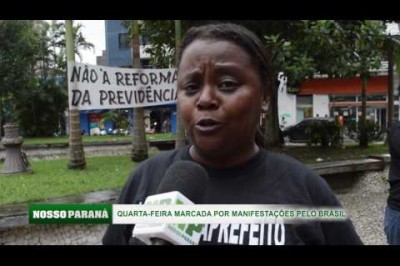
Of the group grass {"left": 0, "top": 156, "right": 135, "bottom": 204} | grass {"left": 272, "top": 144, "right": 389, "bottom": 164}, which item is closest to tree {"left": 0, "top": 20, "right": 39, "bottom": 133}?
grass {"left": 0, "top": 156, "right": 135, "bottom": 204}

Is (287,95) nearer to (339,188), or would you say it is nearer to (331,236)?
(339,188)

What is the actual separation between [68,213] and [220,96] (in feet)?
→ 3.30

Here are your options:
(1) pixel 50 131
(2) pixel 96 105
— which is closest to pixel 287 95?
(2) pixel 96 105

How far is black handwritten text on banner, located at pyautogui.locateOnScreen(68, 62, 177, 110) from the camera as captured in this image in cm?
305

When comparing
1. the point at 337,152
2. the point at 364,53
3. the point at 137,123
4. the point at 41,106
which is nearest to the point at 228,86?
the point at 137,123

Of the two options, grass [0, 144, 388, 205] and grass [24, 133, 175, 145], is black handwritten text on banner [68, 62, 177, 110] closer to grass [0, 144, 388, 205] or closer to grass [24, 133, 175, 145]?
grass [24, 133, 175, 145]

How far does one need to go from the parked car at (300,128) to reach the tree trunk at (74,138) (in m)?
1.47

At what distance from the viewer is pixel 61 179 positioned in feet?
11.7

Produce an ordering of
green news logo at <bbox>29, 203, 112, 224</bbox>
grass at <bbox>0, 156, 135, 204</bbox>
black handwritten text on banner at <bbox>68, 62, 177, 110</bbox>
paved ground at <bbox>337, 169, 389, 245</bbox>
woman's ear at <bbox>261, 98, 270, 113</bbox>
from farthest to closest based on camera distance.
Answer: paved ground at <bbox>337, 169, 389, 245</bbox> → black handwritten text on banner at <bbox>68, 62, 177, 110</bbox> → grass at <bbox>0, 156, 135, 204</bbox> → green news logo at <bbox>29, 203, 112, 224</bbox> → woman's ear at <bbox>261, 98, 270, 113</bbox>

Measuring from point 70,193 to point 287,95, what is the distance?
5.06 feet

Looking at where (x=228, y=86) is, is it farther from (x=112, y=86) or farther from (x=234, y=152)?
(x=112, y=86)

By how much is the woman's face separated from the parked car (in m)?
2.04

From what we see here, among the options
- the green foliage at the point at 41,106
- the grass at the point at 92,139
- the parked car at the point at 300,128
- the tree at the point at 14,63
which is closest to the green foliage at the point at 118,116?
the grass at the point at 92,139
